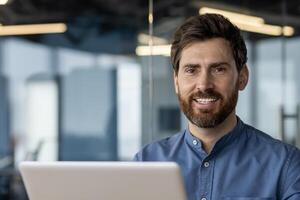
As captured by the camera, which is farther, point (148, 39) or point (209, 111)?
point (148, 39)

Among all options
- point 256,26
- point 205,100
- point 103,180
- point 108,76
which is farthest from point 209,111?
point 108,76

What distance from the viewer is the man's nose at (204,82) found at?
5.54ft

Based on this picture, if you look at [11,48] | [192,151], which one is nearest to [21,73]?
[11,48]

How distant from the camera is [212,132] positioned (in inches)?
71.0

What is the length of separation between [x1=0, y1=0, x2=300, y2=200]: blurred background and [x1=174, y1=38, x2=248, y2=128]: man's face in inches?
144

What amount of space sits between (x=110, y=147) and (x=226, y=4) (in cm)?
150

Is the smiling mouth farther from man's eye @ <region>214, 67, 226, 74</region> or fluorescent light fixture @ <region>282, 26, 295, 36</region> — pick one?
fluorescent light fixture @ <region>282, 26, 295, 36</region>

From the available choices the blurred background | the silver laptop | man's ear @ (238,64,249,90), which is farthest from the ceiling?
the silver laptop

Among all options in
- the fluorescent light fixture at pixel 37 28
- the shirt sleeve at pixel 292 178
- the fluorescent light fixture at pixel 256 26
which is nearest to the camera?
the shirt sleeve at pixel 292 178

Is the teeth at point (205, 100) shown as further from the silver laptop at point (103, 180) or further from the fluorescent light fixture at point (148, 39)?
the fluorescent light fixture at point (148, 39)

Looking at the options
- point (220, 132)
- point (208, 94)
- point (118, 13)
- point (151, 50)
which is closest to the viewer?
point (208, 94)

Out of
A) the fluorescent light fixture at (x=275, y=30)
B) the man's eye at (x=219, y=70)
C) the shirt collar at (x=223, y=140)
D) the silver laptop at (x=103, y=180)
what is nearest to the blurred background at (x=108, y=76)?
the fluorescent light fixture at (x=275, y=30)

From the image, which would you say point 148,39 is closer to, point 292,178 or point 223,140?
point 223,140

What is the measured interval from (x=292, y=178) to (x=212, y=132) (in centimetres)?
24
